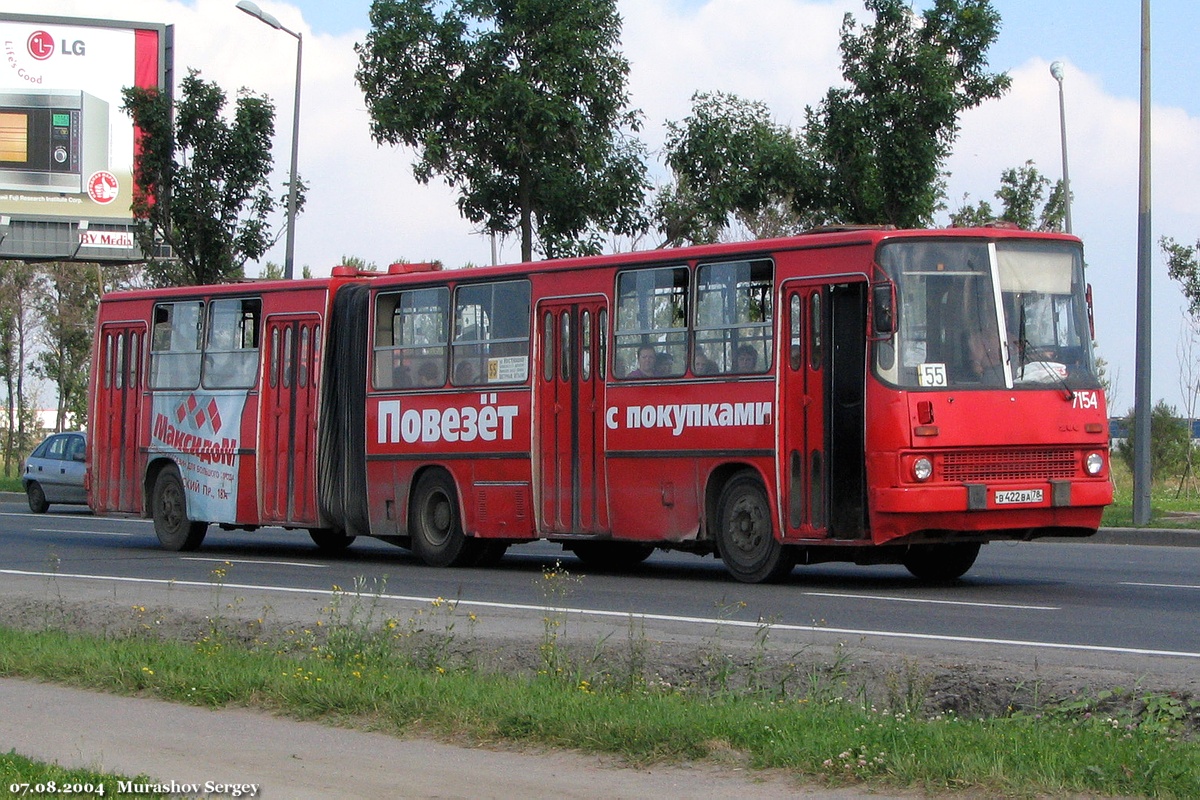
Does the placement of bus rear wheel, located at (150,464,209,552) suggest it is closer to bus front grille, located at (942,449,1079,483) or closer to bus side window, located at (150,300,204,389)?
bus side window, located at (150,300,204,389)

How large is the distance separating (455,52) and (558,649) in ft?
61.1

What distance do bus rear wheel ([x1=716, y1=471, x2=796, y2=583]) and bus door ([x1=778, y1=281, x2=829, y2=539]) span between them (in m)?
0.38

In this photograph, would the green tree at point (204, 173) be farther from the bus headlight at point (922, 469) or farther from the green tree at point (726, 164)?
the bus headlight at point (922, 469)

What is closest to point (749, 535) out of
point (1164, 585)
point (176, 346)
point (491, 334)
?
point (1164, 585)

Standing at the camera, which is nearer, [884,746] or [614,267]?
[884,746]

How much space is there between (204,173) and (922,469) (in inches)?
867

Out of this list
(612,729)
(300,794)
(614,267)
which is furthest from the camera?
(614,267)

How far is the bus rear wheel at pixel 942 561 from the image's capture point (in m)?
16.2

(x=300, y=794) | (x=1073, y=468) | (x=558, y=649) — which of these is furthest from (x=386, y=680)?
(x=1073, y=468)

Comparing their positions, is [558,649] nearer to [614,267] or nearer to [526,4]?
[614,267]

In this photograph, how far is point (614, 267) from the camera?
56.1 feet

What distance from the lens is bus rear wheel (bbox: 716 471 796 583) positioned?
15.5m

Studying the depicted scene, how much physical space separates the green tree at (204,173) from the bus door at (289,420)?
13.1 metres

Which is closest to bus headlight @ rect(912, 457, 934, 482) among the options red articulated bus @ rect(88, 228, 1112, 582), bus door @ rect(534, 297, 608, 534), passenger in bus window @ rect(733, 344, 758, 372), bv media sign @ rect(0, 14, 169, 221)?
red articulated bus @ rect(88, 228, 1112, 582)
